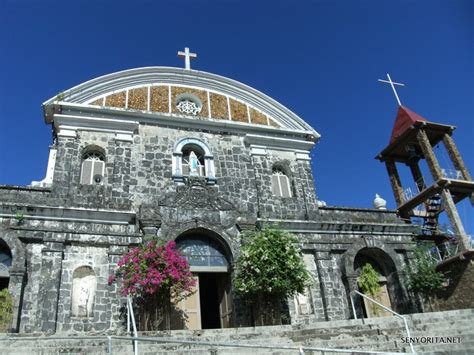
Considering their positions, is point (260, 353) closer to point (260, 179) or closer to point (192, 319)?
point (192, 319)

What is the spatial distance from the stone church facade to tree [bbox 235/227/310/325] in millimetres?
718

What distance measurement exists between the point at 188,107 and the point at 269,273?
761 cm

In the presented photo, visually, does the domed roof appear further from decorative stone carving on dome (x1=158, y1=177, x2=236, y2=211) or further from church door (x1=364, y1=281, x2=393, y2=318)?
church door (x1=364, y1=281, x2=393, y2=318)

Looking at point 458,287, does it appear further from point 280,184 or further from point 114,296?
point 114,296

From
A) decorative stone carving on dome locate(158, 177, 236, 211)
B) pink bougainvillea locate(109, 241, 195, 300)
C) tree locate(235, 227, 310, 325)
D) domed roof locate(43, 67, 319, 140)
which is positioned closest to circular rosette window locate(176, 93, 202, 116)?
domed roof locate(43, 67, 319, 140)

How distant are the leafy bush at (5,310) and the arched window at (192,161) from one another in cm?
610

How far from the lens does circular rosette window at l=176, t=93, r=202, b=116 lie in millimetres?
17141

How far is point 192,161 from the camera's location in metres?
15.9

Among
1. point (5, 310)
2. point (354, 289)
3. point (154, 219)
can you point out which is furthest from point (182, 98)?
point (5, 310)

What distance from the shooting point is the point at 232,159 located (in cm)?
1647

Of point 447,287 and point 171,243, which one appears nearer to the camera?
point 171,243

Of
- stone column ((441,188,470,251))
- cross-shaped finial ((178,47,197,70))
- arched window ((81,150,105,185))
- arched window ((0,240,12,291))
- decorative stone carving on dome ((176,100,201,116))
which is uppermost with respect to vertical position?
cross-shaped finial ((178,47,197,70))

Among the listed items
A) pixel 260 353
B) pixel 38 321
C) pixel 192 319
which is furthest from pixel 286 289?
pixel 38 321

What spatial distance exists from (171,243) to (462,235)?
1072cm
